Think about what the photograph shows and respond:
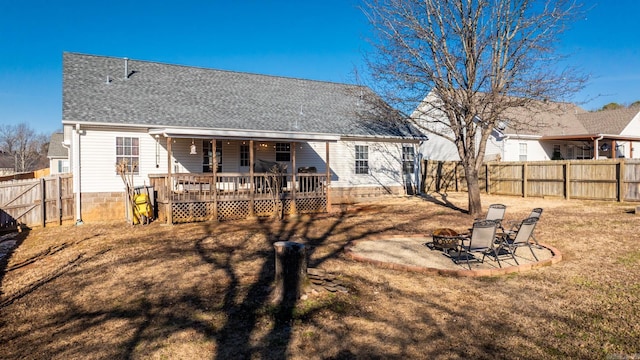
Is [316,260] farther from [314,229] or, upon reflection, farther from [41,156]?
[41,156]

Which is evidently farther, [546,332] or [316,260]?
[316,260]

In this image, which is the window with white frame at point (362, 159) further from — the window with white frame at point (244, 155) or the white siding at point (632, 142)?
the white siding at point (632, 142)

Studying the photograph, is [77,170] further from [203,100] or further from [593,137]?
[593,137]

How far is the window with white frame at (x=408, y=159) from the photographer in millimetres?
20438

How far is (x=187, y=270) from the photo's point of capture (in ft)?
23.6

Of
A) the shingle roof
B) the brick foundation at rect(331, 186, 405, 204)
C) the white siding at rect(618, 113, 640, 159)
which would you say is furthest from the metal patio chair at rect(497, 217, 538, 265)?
the white siding at rect(618, 113, 640, 159)

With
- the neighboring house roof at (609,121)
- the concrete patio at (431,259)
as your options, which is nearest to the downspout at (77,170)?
the concrete patio at (431,259)

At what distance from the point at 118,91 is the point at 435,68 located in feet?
39.4

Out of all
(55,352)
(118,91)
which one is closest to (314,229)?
(55,352)

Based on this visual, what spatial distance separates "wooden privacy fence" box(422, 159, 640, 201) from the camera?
1573 centimetres

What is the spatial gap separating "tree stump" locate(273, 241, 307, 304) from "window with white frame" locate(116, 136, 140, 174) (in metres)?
10.3

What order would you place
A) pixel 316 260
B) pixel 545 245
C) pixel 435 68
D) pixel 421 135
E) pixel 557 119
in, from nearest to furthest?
pixel 316 260 → pixel 545 245 → pixel 435 68 → pixel 421 135 → pixel 557 119

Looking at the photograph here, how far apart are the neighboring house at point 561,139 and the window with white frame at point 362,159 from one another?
18.2ft

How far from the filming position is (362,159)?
19.2 m
